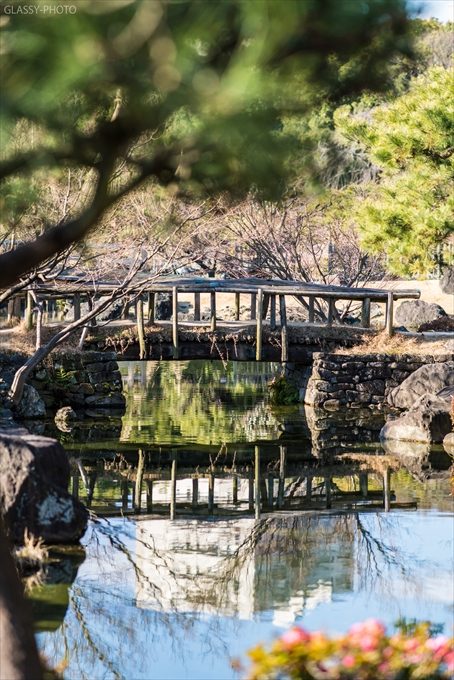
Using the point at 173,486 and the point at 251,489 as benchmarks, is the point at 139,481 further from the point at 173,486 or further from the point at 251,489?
the point at 251,489

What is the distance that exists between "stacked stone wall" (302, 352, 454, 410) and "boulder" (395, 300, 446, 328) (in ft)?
20.9

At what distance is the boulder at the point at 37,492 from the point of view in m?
11.0

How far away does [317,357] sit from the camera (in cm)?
2453

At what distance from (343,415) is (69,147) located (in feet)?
61.2

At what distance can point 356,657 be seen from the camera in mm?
5934

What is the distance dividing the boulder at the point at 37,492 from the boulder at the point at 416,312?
67.6ft

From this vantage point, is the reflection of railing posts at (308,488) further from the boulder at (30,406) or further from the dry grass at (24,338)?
the dry grass at (24,338)

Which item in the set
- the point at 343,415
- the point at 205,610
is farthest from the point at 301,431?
the point at 205,610

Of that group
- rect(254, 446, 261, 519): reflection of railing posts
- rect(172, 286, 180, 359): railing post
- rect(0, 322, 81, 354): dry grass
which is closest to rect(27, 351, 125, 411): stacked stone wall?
rect(0, 322, 81, 354): dry grass

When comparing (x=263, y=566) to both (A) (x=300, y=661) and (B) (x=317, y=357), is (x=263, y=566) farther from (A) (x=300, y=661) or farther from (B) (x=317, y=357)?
(B) (x=317, y=357)

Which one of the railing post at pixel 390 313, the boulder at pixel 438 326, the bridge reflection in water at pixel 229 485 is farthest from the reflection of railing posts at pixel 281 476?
the boulder at pixel 438 326

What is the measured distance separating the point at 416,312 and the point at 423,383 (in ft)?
29.8

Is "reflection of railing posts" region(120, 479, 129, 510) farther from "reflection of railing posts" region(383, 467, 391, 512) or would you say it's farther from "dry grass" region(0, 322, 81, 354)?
"dry grass" region(0, 322, 81, 354)

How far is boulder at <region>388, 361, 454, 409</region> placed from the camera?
73.8 feet
